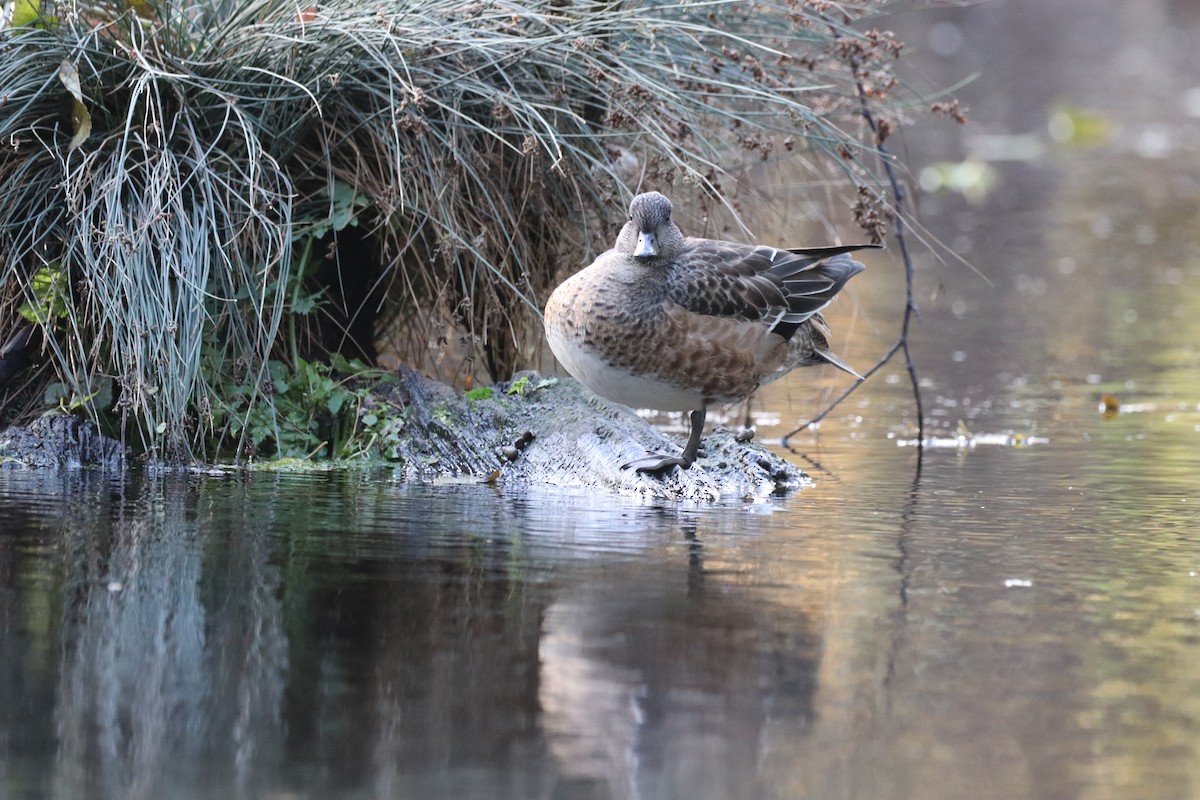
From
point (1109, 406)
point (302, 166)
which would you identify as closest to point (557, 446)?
point (302, 166)

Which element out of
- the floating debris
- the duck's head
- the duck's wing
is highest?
the duck's head

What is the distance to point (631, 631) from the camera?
14.0 ft

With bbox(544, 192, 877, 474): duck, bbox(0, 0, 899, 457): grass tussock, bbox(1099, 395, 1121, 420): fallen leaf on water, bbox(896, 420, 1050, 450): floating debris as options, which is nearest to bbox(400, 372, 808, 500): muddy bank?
bbox(544, 192, 877, 474): duck

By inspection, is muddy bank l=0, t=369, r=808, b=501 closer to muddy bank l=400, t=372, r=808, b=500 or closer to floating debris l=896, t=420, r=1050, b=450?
muddy bank l=400, t=372, r=808, b=500

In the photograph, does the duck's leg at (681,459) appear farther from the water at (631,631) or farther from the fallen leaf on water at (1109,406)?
the fallen leaf on water at (1109,406)

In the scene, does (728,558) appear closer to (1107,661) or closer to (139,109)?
(1107,661)

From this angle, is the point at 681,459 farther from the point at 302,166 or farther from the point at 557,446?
the point at 302,166

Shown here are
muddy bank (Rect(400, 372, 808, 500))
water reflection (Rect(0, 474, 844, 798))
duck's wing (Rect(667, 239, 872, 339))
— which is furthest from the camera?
muddy bank (Rect(400, 372, 808, 500))

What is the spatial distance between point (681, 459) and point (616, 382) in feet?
1.33

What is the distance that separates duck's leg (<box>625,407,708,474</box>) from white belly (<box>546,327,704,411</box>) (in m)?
0.05

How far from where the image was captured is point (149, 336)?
629cm

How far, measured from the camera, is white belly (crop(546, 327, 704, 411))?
5918 millimetres

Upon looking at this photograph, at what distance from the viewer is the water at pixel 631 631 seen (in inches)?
133

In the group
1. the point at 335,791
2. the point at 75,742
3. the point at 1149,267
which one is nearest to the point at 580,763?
the point at 335,791
